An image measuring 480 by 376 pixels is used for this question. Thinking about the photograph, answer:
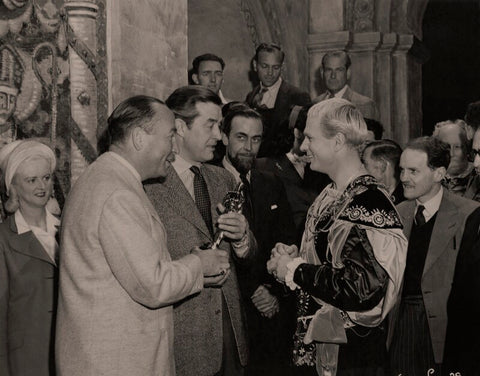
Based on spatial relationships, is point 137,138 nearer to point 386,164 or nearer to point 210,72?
point 386,164

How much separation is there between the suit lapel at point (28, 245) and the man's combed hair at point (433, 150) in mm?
2172

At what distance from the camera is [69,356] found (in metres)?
3.10

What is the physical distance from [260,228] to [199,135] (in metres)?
1.18

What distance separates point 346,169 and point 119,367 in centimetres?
118

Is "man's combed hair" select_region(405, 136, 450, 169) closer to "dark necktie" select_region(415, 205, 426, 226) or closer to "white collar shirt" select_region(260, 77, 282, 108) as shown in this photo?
"dark necktie" select_region(415, 205, 426, 226)

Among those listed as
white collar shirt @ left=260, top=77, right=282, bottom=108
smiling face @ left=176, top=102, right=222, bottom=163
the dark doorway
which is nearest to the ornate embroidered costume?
smiling face @ left=176, top=102, right=222, bottom=163

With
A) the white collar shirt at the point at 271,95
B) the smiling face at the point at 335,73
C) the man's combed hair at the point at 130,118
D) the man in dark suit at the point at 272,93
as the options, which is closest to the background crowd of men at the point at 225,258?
the man's combed hair at the point at 130,118

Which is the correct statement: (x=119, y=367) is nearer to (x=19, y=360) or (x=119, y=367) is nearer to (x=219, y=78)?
(x=19, y=360)

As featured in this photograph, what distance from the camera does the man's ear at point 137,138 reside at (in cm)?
328

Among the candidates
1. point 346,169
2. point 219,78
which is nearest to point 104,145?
point 346,169

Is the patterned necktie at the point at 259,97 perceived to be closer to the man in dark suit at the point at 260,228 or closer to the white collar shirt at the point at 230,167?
the man in dark suit at the point at 260,228

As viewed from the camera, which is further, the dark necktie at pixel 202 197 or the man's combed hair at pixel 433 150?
the man's combed hair at pixel 433 150

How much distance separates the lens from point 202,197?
4.05 metres

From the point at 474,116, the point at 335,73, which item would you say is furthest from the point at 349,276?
the point at 335,73
